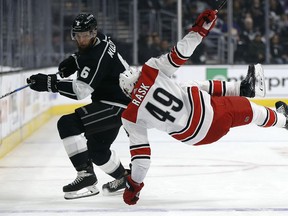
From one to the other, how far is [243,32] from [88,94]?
7185mm

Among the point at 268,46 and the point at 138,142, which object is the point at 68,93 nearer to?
the point at 138,142

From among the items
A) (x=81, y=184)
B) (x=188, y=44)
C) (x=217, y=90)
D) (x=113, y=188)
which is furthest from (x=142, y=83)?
(x=113, y=188)

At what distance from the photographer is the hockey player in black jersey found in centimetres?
420

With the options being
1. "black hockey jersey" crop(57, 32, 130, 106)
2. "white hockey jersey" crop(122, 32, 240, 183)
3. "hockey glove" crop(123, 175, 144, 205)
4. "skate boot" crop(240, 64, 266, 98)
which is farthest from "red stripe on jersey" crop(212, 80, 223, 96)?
"hockey glove" crop(123, 175, 144, 205)

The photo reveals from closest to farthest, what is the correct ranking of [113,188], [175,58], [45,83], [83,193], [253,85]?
1. [175,58]
2. [253,85]
3. [45,83]
4. [83,193]
5. [113,188]

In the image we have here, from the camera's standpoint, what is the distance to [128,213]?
3.86m

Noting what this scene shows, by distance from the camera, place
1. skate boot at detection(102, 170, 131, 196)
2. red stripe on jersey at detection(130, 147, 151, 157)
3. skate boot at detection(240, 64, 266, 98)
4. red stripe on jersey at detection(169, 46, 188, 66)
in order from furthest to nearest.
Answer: skate boot at detection(102, 170, 131, 196) → skate boot at detection(240, 64, 266, 98) → red stripe on jersey at detection(130, 147, 151, 157) → red stripe on jersey at detection(169, 46, 188, 66)

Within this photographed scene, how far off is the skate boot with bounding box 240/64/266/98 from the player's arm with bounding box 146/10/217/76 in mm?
492

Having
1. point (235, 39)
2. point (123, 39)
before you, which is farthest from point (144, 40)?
point (235, 39)

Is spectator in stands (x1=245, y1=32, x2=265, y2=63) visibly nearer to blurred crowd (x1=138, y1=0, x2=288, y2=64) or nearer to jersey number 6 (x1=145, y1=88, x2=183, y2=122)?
blurred crowd (x1=138, y1=0, x2=288, y2=64)

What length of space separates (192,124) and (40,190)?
4.10 ft

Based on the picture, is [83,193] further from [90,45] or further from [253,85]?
[253,85]

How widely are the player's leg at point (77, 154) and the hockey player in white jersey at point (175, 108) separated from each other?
0.44 meters

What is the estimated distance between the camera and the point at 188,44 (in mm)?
3766
